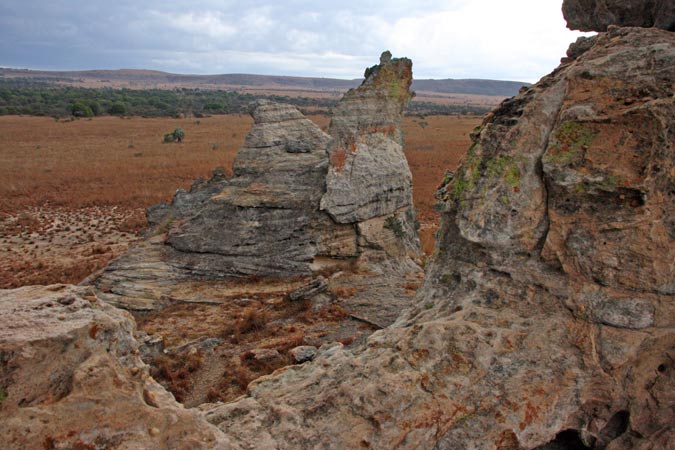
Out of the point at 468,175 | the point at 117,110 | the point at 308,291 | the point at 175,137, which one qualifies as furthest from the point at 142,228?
the point at 117,110

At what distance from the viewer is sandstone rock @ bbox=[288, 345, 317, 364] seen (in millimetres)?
9375

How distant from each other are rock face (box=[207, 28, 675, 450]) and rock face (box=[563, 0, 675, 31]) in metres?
1.23

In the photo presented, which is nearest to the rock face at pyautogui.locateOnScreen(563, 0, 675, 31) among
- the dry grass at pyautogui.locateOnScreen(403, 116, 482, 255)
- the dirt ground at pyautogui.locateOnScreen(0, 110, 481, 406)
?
the dry grass at pyautogui.locateOnScreen(403, 116, 482, 255)

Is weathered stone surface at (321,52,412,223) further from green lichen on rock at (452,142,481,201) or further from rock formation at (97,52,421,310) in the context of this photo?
green lichen on rock at (452,142,481,201)

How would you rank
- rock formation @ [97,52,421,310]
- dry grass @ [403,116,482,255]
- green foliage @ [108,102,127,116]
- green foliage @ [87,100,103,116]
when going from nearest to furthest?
rock formation @ [97,52,421,310], dry grass @ [403,116,482,255], green foliage @ [87,100,103,116], green foliage @ [108,102,127,116]

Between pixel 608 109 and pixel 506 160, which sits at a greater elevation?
pixel 608 109

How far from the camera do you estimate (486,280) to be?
6.30 meters

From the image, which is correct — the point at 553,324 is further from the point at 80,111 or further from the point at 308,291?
the point at 80,111

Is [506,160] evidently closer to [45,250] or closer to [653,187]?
[653,187]

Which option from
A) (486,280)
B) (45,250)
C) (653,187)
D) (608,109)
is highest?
(608,109)

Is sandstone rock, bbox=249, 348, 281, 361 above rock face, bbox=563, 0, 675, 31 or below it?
below

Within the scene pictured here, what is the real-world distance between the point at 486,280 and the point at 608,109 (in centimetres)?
242

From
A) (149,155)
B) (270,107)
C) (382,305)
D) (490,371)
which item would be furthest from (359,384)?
(149,155)

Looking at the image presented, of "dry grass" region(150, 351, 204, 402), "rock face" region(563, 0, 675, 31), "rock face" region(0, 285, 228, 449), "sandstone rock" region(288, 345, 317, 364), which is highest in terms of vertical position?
"rock face" region(563, 0, 675, 31)
